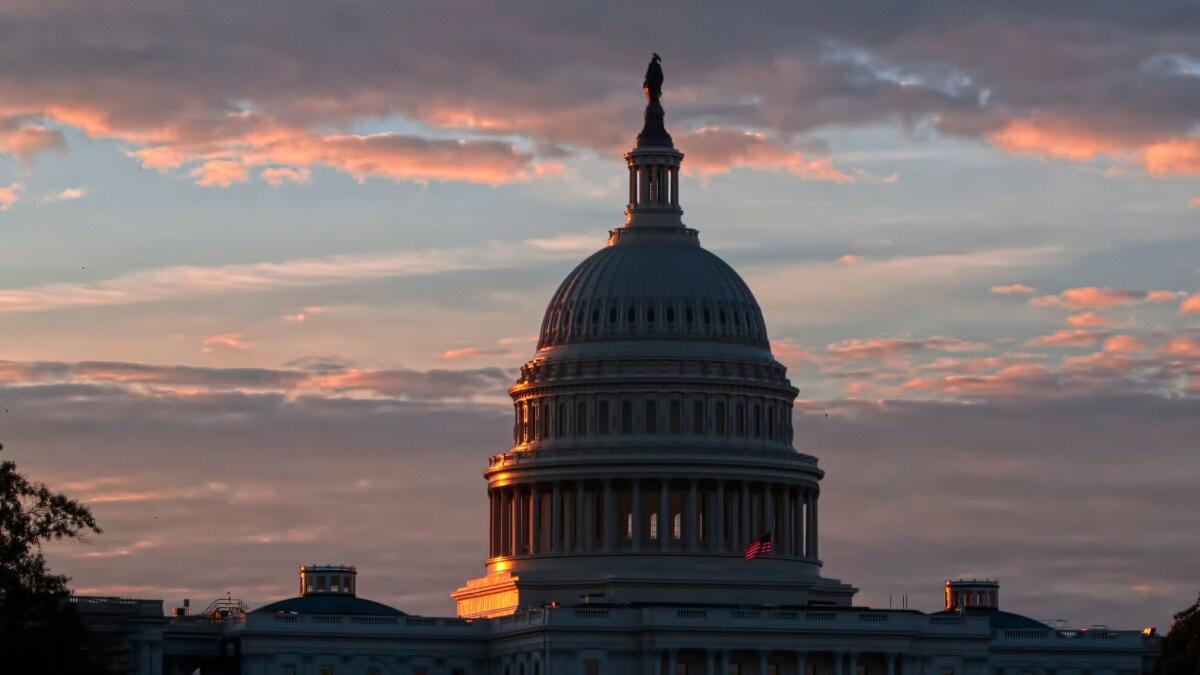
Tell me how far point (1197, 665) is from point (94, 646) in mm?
67451

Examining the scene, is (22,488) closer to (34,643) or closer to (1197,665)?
(34,643)

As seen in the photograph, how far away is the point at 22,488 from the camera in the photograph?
15462 cm

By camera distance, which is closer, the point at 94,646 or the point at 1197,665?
the point at 94,646

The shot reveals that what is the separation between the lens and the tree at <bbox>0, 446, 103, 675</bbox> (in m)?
150

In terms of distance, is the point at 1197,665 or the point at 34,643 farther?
the point at 1197,665

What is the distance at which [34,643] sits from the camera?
5910 inches

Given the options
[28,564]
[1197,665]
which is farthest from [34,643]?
[1197,665]

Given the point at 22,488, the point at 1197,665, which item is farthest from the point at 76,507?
the point at 1197,665

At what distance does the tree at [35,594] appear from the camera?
150 metres

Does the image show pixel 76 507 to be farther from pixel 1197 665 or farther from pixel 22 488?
pixel 1197 665

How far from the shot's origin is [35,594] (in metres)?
153

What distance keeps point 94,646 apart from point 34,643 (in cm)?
579

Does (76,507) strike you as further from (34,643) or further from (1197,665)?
(1197,665)

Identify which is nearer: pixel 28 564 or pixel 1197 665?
pixel 28 564
